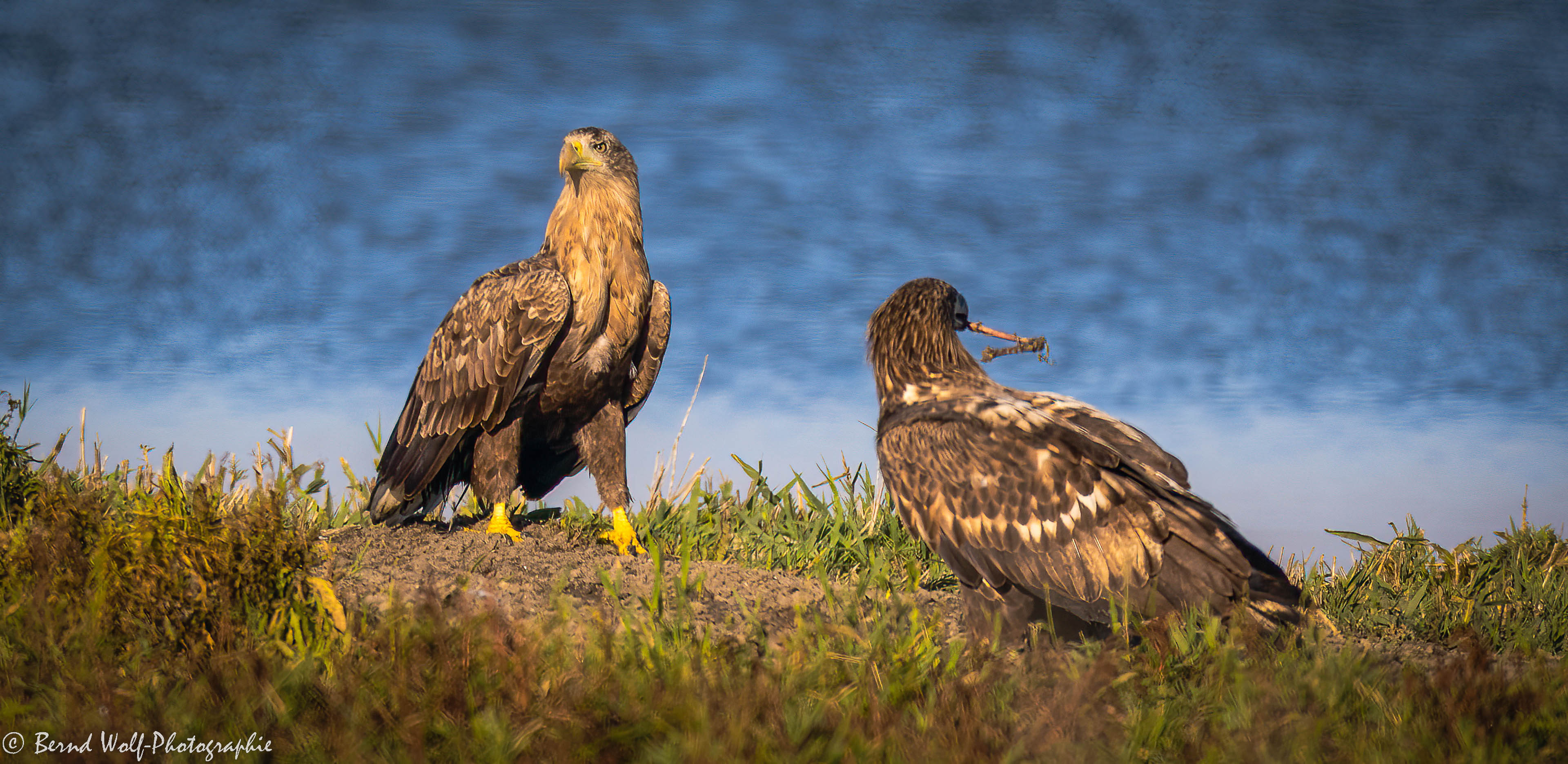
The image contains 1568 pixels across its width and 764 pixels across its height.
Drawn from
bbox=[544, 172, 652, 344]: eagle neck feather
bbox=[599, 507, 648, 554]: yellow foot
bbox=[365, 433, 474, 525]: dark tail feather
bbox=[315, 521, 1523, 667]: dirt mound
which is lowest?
bbox=[315, 521, 1523, 667]: dirt mound

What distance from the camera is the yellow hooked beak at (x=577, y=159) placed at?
6090mm

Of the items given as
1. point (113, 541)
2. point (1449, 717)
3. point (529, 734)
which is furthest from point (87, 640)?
point (1449, 717)

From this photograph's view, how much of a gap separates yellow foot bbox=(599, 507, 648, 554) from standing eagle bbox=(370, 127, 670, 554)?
0.01 metres

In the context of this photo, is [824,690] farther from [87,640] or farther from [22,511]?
[22,511]

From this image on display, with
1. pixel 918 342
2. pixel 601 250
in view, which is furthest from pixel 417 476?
pixel 918 342

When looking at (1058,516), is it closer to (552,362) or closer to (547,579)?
(547,579)

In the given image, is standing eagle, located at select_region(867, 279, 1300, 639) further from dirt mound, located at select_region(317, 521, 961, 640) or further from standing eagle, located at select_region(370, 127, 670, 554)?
standing eagle, located at select_region(370, 127, 670, 554)

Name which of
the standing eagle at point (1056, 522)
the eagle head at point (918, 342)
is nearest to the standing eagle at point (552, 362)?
the eagle head at point (918, 342)

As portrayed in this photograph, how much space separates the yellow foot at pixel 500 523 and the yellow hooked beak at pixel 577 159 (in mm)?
2128

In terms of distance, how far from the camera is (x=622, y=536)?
5676 millimetres

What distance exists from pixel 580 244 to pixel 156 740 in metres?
3.91

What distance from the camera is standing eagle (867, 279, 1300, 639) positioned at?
147 inches

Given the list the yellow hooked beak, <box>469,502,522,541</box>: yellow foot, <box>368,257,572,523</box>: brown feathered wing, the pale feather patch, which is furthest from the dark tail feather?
the yellow hooked beak

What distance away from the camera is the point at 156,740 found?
2.48m
